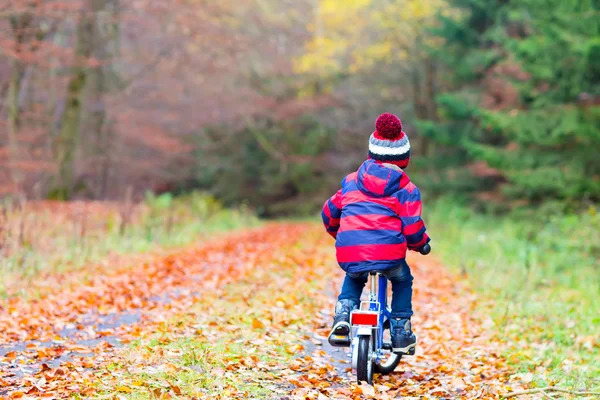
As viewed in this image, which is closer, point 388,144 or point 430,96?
point 388,144

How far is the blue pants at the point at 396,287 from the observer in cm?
561

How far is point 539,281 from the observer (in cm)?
1200

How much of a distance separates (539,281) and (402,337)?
23.1 feet

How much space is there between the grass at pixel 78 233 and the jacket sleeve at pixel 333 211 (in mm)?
5263

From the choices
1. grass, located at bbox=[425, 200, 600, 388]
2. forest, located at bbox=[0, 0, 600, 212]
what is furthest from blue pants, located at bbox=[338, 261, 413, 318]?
Result: forest, located at bbox=[0, 0, 600, 212]

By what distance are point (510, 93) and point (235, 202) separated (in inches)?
747

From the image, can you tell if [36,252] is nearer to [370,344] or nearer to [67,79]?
[370,344]

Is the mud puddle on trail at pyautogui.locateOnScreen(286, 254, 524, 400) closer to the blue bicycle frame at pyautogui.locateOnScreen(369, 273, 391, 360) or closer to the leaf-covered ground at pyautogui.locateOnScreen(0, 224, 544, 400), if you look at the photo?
the leaf-covered ground at pyautogui.locateOnScreen(0, 224, 544, 400)

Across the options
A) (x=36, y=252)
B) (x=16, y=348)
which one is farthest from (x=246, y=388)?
(x=36, y=252)

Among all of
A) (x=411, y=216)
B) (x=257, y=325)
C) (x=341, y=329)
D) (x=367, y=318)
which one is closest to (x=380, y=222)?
(x=411, y=216)

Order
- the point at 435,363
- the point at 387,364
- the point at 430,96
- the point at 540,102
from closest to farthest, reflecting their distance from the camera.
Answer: the point at 387,364 → the point at 435,363 → the point at 540,102 → the point at 430,96

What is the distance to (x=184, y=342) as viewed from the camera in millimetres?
6340

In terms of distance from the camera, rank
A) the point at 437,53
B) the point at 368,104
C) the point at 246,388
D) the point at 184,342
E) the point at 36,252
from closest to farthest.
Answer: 1. the point at 246,388
2. the point at 184,342
3. the point at 36,252
4. the point at 437,53
5. the point at 368,104

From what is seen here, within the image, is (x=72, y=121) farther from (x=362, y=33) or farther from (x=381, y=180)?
(x=381, y=180)
